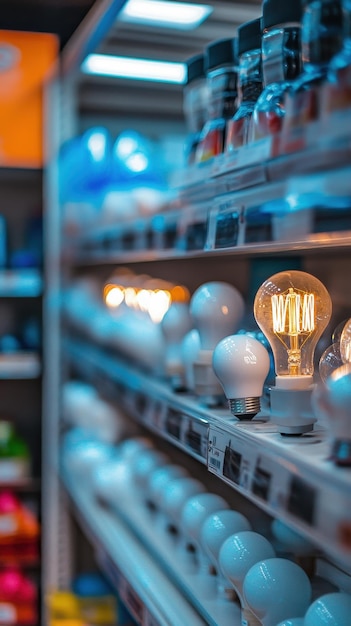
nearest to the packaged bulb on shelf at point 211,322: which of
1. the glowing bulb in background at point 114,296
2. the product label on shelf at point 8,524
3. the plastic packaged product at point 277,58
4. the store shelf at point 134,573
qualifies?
the plastic packaged product at point 277,58

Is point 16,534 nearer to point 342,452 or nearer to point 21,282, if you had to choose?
point 21,282

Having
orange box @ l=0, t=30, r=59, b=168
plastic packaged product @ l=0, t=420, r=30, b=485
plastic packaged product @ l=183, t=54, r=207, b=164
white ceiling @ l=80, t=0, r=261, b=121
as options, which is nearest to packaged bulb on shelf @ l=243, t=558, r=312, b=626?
plastic packaged product @ l=183, t=54, r=207, b=164

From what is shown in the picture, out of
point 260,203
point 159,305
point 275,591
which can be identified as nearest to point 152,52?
point 159,305

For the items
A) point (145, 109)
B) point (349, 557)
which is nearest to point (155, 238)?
point (349, 557)

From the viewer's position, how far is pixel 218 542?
1.38 meters

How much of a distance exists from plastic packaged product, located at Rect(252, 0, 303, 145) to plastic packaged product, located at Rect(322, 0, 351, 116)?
7.7 inches

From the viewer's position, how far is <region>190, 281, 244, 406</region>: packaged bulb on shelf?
138 cm

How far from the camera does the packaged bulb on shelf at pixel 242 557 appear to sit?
1262 mm

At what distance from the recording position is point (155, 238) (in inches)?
70.5

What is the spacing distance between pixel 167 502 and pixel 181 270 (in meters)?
0.90

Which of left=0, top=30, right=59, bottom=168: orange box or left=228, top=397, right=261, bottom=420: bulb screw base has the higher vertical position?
left=0, top=30, right=59, bottom=168: orange box

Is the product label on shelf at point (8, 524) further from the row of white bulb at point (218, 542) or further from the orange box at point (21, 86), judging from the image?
the orange box at point (21, 86)

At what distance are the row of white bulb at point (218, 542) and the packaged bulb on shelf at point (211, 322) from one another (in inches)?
8.4

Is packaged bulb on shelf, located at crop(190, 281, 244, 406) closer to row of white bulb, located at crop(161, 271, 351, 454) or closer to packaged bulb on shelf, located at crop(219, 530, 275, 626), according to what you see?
row of white bulb, located at crop(161, 271, 351, 454)
